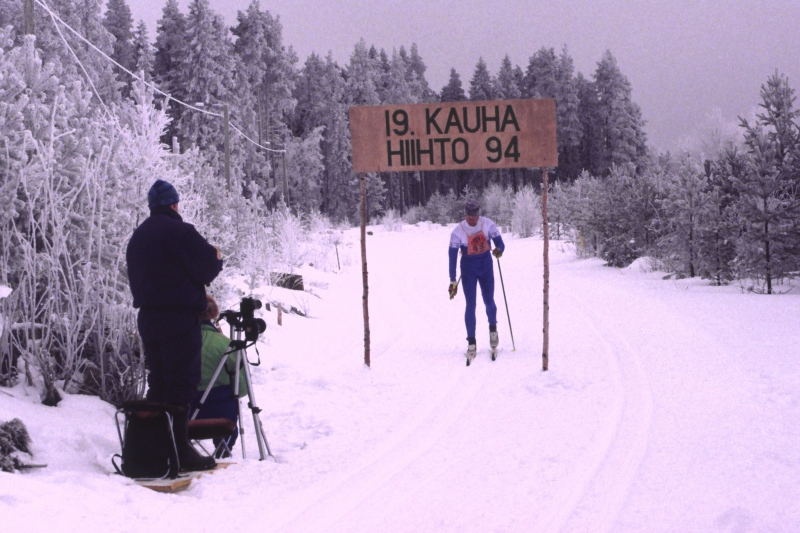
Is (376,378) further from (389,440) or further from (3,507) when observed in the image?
(3,507)

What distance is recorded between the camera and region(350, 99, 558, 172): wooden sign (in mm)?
8555

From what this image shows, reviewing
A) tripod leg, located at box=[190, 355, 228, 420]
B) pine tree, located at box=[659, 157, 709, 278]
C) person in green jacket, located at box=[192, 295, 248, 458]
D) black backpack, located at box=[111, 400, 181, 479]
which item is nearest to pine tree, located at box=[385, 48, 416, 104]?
pine tree, located at box=[659, 157, 709, 278]

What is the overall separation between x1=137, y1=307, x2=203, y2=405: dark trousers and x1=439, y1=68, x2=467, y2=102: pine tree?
265 ft

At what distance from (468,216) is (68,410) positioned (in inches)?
218

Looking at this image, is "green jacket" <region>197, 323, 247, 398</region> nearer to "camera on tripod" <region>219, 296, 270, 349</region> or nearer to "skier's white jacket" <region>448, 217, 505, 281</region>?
"camera on tripod" <region>219, 296, 270, 349</region>

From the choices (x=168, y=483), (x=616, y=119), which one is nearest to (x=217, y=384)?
(x=168, y=483)

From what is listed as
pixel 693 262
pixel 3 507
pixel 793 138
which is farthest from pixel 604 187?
pixel 3 507

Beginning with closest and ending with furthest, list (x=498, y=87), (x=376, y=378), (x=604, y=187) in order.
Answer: (x=376, y=378), (x=604, y=187), (x=498, y=87)

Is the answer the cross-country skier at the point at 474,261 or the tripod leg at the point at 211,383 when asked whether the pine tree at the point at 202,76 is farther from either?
the tripod leg at the point at 211,383

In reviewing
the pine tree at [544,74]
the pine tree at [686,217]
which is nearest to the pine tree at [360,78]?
the pine tree at [544,74]

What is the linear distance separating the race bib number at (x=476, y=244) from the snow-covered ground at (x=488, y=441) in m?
1.42

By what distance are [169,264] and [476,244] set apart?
17.6 ft

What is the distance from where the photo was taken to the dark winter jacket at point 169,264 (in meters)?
4.71

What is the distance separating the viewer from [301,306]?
534 inches
